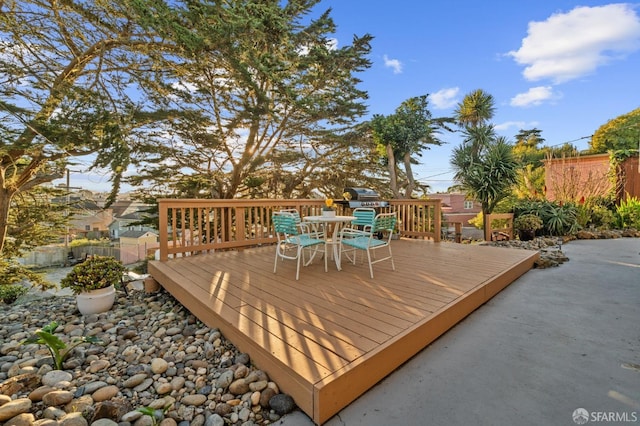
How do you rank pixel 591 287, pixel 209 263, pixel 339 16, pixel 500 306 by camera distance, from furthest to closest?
pixel 339 16 < pixel 209 263 < pixel 591 287 < pixel 500 306

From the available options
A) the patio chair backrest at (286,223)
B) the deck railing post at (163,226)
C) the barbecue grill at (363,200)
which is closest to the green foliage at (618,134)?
the barbecue grill at (363,200)

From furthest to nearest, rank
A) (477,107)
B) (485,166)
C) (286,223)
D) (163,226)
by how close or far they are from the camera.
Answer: (477,107)
(485,166)
(163,226)
(286,223)

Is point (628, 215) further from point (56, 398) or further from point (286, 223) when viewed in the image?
point (56, 398)

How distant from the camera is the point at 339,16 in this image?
28.9ft

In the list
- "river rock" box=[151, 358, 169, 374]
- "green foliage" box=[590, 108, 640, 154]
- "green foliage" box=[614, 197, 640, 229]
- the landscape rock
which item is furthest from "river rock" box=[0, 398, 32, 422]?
"green foliage" box=[590, 108, 640, 154]

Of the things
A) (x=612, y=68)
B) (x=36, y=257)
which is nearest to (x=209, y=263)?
(x=612, y=68)

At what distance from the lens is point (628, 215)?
27.3 feet

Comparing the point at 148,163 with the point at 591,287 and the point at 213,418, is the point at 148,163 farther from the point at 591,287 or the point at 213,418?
the point at 591,287

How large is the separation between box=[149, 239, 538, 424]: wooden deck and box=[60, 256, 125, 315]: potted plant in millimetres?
519

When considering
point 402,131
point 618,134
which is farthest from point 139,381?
point 618,134

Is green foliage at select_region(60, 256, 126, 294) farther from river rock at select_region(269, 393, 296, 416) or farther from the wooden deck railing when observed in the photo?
river rock at select_region(269, 393, 296, 416)

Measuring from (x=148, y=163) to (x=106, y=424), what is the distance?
31.8ft

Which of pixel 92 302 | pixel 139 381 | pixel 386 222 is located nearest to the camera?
pixel 139 381

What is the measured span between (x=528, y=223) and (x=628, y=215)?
14.4ft
